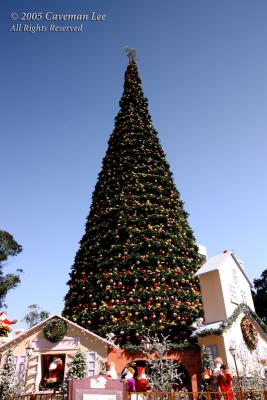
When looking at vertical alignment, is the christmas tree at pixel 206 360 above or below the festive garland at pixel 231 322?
below

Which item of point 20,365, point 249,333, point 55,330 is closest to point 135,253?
point 55,330

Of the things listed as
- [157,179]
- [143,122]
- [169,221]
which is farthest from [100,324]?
[143,122]

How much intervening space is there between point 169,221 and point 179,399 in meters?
9.73

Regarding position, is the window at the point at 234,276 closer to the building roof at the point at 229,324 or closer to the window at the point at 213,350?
the building roof at the point at 229,324

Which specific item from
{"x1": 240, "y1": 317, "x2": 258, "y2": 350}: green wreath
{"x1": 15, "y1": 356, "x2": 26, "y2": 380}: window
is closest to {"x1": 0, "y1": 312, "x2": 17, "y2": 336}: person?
{"x1": 15, "y1": 356, "x2": 26, "y2": 380}: window

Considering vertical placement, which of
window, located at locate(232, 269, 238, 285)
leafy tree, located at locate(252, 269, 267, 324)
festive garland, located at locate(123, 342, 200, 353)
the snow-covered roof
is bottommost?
festive garland, located at locate(123, 342, 200, 353)

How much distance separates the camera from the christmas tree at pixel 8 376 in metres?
14.4

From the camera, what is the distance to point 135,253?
60.6 ft

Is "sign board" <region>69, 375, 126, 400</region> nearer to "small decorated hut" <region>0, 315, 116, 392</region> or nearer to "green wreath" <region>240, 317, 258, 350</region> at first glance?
"small decorated hut" <region>0, 315, 116, 392</region>

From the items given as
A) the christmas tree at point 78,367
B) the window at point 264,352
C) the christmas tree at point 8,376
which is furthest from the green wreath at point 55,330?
the window at point 264,352

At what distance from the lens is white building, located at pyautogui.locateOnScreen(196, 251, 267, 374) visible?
49.7 feet

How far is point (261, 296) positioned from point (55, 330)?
24.7 metres

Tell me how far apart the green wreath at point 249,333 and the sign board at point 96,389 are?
453 inches

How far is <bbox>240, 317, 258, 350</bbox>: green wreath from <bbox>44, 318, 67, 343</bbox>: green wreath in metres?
8.17
